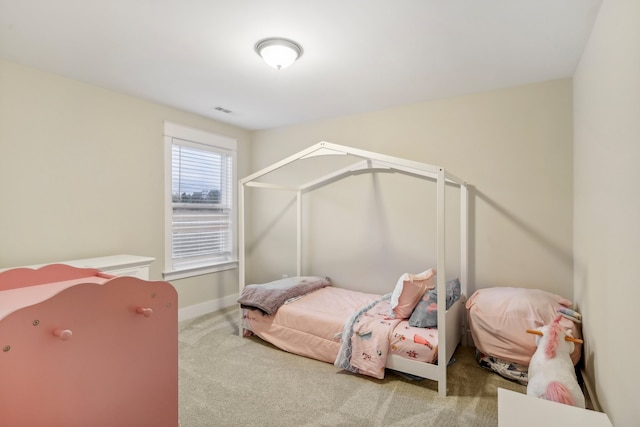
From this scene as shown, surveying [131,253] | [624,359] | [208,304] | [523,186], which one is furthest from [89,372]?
[523,186]

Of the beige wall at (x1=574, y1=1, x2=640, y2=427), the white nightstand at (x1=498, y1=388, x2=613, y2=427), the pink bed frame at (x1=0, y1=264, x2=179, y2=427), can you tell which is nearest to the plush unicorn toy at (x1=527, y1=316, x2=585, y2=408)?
the beige wall at (x1=574, y1=1, x2=640, y2=427)

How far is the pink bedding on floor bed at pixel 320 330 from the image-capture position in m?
2.34

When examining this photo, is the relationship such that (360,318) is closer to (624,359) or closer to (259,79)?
(624,359)

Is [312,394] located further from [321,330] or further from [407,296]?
[407,296]

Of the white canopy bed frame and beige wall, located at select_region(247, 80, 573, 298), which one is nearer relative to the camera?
the white canopy bed frame

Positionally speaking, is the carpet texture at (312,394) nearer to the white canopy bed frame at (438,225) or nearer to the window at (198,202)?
the white canopy bed frame at (438,225)

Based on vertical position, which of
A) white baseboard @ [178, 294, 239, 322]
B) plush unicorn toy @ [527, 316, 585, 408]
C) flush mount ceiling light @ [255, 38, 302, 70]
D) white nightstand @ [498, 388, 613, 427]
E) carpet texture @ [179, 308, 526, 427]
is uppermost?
flush mount ceiling light @ [255, 38, 302, 70]

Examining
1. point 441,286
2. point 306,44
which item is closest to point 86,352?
point 441,286

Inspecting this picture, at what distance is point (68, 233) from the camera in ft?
9.09

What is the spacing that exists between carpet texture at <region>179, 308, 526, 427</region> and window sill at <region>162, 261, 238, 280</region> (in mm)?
904

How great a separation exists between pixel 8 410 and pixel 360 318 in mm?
2133

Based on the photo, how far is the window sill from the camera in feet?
11.6

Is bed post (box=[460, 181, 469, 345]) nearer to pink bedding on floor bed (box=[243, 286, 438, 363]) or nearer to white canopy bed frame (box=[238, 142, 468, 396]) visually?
white canopy bed frame (box=[238, 142, 468, 396])

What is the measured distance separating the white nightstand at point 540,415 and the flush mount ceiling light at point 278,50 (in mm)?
2238
